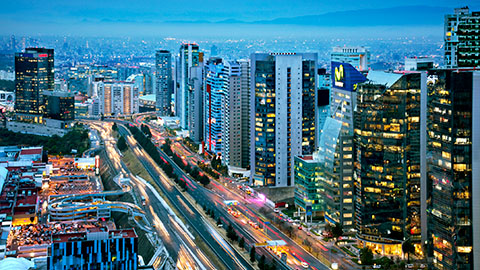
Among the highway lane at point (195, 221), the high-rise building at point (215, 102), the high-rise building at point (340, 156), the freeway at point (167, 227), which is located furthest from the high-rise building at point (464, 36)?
the freeway at point (167, 227)

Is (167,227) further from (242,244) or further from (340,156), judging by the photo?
(340,156)

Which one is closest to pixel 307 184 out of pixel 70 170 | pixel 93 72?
pixel 70 170

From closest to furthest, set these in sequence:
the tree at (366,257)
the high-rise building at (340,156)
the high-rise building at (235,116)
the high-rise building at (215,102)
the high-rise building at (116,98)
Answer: the tree at (366,257), the high-rise building at (340,156), the high-rise building at (235,116), the high-rise building at (215,102), the high-rise building at (116,98)

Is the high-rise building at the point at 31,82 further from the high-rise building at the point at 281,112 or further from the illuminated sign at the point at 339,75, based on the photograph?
the illuminated sign at the point at 339,75

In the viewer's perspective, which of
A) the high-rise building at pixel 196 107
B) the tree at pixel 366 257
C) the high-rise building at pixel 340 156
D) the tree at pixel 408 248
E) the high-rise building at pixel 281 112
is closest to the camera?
the tree at pixel 366 257

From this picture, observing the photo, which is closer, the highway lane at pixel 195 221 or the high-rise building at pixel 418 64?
the highway lane at pixel 195 221

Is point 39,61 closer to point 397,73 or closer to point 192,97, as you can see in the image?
point 192,97

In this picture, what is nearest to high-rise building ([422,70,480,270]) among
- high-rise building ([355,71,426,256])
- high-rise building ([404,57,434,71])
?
high-rise building ([355,71,426,256])
